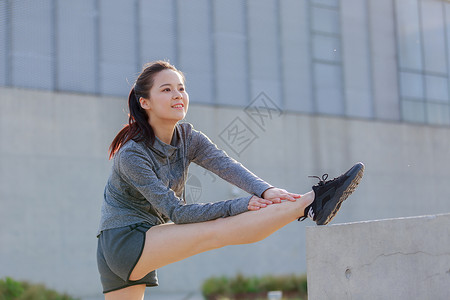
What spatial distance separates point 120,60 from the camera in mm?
13172

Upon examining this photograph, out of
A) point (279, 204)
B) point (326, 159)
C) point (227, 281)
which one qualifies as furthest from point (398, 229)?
point (326, 159)

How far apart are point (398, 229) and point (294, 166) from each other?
1197cm

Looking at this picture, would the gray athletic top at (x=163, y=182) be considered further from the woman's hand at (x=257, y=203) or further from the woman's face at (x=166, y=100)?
the woman's face at (x=166, y=100)

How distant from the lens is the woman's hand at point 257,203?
10.8 ft

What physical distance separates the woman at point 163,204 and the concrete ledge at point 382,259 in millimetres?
240

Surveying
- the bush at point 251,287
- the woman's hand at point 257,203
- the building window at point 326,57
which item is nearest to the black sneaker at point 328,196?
the woman's hand at point 257,203

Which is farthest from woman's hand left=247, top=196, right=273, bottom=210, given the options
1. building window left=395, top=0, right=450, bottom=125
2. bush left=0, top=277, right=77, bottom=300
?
building window left=395, top=0, right=450, bottom=125

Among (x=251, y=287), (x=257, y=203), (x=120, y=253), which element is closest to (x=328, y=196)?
(x=257, y=203)

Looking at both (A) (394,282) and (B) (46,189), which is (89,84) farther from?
(A) (394,282)

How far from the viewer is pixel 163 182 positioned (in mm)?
3553

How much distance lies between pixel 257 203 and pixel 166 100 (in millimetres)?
827

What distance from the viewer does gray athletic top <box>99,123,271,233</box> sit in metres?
3.34

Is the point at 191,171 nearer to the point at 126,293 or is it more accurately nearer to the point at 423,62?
the point at 423,62

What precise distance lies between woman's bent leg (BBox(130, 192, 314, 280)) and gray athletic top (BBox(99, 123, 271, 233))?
0.06 meters
